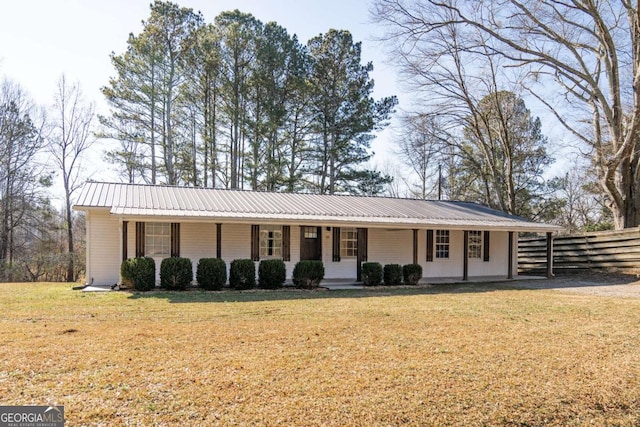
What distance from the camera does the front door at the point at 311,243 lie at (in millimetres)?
14094

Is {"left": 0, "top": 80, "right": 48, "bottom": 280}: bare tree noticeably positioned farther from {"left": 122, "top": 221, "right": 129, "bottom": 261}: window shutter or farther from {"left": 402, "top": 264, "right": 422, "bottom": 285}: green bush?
{"left": 402, "top": 264, "right": 422, "bottom": 285}: green bush

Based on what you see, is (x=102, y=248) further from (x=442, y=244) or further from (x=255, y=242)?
(x=442, y=244)

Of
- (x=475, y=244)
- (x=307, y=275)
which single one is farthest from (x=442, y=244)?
(x=307, y=275)

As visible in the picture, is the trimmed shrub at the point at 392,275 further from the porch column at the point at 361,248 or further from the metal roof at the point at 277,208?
the metal roof at the point at 277,208

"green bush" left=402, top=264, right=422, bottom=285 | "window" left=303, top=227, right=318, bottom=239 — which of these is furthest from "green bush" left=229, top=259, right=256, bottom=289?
"green bush" left=402, top=264, right=422, bottom=285

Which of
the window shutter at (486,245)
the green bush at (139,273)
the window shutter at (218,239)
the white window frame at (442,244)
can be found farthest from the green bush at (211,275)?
the window shutter at (486,245)

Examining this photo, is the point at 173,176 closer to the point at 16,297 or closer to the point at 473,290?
the point at 16,297

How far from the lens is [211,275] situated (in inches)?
447

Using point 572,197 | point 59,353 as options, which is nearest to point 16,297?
point 59,353

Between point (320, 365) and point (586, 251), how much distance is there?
16.9 meters

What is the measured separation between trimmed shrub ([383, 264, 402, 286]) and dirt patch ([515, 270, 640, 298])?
4009mm

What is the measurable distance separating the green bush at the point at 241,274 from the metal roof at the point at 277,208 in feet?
4.18

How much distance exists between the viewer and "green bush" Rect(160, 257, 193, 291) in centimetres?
1106

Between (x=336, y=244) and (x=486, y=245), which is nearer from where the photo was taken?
(x=336, y=244)
